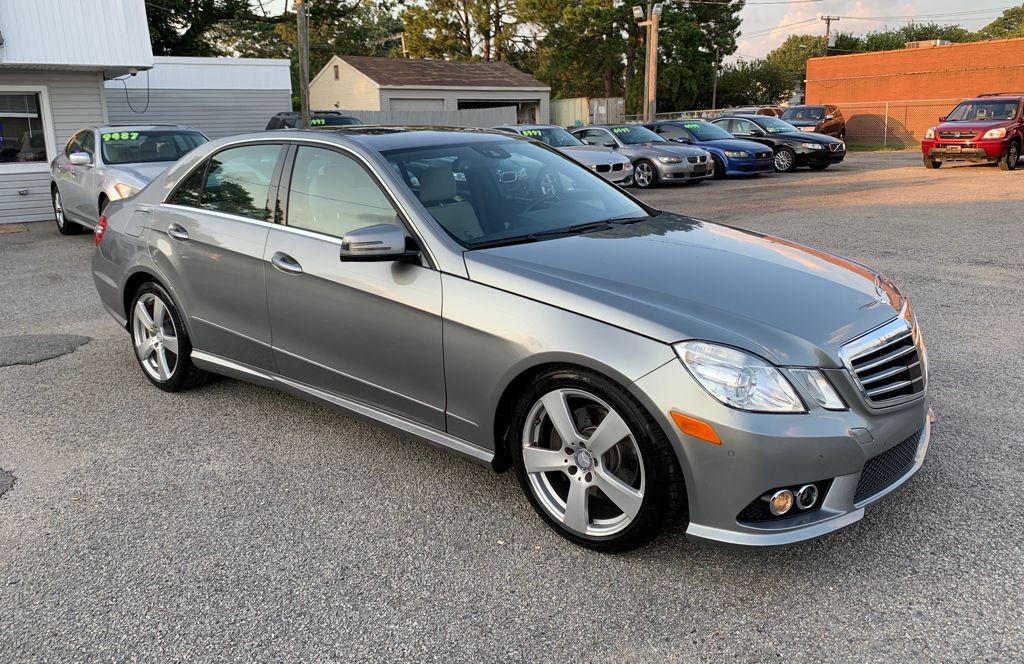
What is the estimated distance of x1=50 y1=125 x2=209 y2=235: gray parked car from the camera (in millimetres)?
10477

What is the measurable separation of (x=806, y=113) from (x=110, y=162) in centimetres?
2405

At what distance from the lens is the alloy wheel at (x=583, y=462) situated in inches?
119

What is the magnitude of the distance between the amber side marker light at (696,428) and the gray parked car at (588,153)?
13610mm

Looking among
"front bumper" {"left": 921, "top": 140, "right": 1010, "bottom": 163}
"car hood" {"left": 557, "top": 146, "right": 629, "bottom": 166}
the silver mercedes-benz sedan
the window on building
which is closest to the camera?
the silver mercedes-benz sedan

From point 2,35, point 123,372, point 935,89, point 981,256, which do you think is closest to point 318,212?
point 123,372

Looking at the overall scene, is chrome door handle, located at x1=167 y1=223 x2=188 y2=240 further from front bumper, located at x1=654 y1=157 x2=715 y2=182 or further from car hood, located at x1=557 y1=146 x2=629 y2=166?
front bumper, located at x1=654 y1=157 x2=715 y2=182

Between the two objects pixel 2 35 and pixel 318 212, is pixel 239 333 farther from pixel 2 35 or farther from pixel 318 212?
pixel 2 35

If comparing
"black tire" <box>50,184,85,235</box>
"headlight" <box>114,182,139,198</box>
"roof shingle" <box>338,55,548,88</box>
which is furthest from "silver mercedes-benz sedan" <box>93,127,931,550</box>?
"roof shingle" <box>338,55,548,88</box>

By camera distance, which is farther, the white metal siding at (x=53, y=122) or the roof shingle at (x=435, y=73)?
the roof shingle at (x=435, y=73)

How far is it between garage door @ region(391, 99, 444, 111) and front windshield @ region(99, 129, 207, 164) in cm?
2830

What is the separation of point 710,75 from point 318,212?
192 ft

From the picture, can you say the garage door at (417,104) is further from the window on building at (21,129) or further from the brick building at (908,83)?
the window on building at (21,129)

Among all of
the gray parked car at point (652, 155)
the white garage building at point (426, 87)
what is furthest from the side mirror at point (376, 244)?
the white garage building at point (426, 87)

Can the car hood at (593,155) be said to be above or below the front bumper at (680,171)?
above
